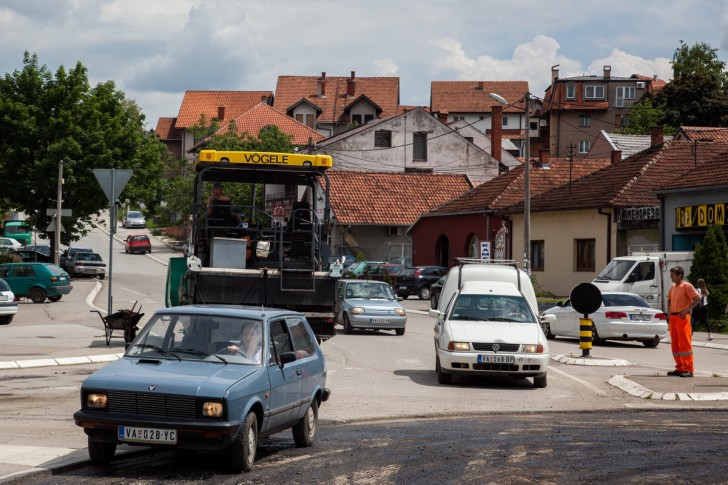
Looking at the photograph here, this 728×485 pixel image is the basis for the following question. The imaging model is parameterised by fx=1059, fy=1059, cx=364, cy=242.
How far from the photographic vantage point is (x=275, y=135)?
3250 inches

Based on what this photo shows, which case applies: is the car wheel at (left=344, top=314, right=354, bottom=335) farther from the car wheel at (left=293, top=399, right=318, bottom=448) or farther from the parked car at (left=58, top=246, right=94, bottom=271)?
the parked car at (left=58, top=246, right=94, bottom=271)

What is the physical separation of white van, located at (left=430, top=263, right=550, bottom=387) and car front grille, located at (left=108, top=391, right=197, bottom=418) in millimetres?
8458

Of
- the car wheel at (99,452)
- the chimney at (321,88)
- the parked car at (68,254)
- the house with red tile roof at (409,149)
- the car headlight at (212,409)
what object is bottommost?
the car wheel at (99,452)

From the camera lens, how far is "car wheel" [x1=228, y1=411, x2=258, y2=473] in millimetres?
8984

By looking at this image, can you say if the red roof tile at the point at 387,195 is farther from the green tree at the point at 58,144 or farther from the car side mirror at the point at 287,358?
the car side mirror at the point at 287,358

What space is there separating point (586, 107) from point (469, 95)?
2197 centimetres

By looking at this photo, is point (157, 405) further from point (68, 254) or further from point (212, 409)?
point (68, 254)

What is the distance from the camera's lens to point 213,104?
121m

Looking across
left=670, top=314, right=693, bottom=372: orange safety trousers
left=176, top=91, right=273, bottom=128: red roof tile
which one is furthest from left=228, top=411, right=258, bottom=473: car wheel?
left=176, top=91, right=273, bottom=128: red roof tile

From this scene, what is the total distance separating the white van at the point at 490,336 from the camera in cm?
1673

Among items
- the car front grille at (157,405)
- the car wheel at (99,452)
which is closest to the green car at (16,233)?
the car wheel at (99,452)

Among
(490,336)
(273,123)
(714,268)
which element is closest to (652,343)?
(714,268)

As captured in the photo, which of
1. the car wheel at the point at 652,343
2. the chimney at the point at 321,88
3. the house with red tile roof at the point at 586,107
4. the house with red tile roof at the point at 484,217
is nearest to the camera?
the car wheel at the point at 652,343

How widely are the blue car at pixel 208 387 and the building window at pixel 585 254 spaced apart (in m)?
34.9
